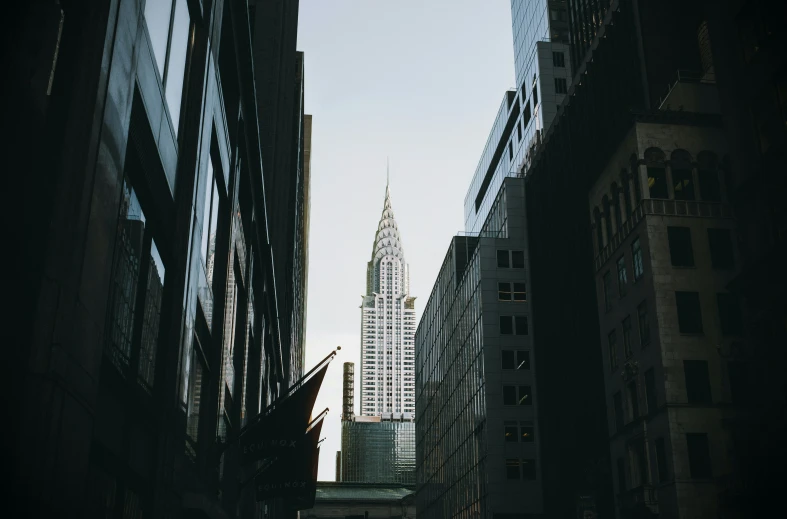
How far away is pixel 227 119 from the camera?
94.9 ft

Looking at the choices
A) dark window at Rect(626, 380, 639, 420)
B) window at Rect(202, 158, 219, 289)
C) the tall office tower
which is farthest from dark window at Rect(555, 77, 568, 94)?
window at Rect(202, 158, 219, 289)

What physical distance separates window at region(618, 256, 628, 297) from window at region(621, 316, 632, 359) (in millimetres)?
1831

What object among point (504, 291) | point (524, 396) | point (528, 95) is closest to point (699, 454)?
point (524, 396)

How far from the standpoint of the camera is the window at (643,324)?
50.3m

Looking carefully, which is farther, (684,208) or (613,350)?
(613,350)

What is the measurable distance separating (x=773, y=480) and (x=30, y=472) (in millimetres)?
37661

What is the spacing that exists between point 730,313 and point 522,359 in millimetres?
35575

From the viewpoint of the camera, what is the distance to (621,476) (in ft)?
173

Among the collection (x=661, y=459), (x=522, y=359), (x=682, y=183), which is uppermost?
(x=682, y=183)

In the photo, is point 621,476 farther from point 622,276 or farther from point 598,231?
point 598,231

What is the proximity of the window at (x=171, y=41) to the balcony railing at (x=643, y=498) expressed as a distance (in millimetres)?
38377

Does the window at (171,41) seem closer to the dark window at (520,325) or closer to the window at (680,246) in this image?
the window at (680,246)

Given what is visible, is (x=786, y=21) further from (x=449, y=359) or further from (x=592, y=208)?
(x=449, y=359)

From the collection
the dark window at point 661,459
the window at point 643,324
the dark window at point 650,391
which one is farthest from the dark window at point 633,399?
the dark window at point 661,459
